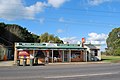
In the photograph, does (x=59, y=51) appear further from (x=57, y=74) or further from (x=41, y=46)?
(x=57, y=74)

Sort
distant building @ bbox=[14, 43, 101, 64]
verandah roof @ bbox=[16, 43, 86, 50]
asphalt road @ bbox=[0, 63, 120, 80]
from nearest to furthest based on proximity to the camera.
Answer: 1. asphalt road @ bbox=[0, 63, 120, 80]
2. verandah roof @ bbox=[16, 43, 86, 50]
3. distant building @ bbox=[14, 43, 101, 64]

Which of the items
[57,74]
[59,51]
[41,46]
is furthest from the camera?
[59,51]

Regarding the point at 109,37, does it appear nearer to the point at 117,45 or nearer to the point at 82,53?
the point at 117,45

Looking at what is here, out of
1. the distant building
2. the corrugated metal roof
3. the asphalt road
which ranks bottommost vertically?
the asphalt road

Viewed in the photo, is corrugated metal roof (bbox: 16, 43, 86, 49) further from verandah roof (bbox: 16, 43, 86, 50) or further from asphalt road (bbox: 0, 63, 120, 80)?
asphalt road (bbox: 0, 63, 120, 80)

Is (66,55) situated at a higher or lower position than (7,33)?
lower

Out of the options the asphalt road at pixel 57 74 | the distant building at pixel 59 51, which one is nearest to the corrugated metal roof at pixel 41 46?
the distant building at pixel 59 51

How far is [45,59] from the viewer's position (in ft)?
161

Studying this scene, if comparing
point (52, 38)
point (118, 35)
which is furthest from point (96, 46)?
point (118, 35)

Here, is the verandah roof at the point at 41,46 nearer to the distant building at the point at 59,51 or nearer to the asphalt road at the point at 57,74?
the distant building at the point at 59,51

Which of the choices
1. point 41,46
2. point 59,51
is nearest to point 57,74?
point 41,46

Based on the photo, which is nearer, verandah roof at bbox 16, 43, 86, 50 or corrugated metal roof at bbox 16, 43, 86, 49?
verandah roof at bbox 16, 43, 86, 50

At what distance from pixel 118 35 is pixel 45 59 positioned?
73.0 metres

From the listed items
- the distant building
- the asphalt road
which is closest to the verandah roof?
the distant building
